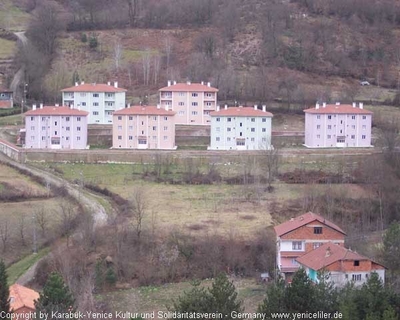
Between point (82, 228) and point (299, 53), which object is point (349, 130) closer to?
point (299, 53)

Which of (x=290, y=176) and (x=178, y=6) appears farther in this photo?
(x=178, y=6)

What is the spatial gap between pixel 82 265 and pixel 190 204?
7015 mm

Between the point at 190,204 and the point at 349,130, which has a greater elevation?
the point at 349,130

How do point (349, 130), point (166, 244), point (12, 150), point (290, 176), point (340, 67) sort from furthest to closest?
point (340, 67) → point (349, 130) → point (12, 150) → point (290, 176) → point (166, 244)

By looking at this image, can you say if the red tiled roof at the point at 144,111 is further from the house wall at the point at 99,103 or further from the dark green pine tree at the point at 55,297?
the dark green pine tree at the point at 55,297

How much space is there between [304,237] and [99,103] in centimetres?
2216

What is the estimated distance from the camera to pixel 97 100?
148 feet

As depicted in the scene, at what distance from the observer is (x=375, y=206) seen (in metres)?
31.3

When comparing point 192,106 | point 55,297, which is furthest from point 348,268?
point 192,106

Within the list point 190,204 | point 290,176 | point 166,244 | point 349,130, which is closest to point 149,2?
point 349,130

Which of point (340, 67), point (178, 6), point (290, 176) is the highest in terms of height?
point (178, 6)

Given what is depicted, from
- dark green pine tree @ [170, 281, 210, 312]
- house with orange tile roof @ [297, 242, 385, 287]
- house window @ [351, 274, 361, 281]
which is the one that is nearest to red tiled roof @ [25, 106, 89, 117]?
house with orange tile roof @ [297, 242, 385, 287]

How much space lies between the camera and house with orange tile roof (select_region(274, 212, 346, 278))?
24.9 meters

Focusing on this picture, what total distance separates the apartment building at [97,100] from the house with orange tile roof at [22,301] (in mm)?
24899
